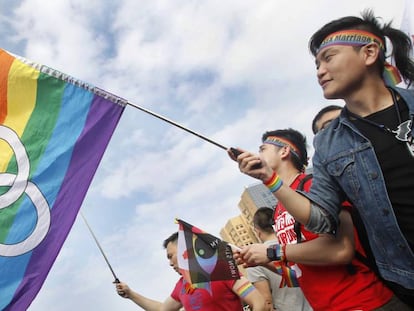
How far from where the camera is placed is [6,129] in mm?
3498

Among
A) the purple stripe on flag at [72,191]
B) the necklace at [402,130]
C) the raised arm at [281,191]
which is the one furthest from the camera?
the purple stripe on flag at [72,191]

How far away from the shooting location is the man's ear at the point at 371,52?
2.30 m

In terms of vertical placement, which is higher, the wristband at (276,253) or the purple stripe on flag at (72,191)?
the purple stripe on flag at (72,191)

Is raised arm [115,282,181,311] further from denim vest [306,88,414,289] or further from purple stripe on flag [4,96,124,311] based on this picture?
denim vest [306,88,414,289]

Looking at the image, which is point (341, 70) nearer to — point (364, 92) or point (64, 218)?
point (364, 92)

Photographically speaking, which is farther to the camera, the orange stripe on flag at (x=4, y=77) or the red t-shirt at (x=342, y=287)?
the orange stripe on flag at (x=4, y=77)

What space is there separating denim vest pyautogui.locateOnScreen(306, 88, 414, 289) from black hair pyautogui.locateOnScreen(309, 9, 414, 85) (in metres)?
0.41

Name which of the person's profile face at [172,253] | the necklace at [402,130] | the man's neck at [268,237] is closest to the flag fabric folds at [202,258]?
the man's neck at [268,237]

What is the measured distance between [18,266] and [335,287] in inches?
90.3

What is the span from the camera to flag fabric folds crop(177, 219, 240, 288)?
430cm

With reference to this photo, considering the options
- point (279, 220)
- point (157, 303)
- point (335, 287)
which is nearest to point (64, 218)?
point (279, 220)

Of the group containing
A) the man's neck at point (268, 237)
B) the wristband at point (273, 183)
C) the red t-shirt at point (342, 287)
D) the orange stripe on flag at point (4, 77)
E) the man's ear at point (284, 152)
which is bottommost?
the red t-shirt at point (342, 287)

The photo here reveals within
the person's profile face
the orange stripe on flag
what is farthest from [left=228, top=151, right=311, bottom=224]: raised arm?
the person's profile face

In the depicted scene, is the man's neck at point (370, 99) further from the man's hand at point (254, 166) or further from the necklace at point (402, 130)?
the man's hand at point (254, 166)
